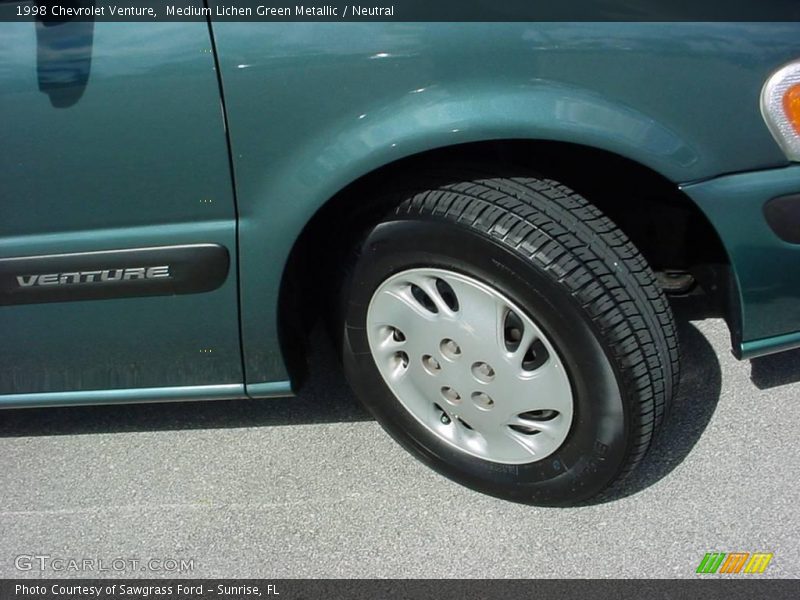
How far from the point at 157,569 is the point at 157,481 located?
0.97 feet

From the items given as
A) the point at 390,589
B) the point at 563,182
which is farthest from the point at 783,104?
the point at 390,589

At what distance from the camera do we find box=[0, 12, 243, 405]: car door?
1.56 m

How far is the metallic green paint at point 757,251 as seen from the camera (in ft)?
5.32

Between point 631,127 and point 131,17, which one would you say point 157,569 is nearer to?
point 131,17

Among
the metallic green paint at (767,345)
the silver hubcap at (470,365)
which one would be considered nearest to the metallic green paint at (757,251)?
the metallic green paint at (767,345)

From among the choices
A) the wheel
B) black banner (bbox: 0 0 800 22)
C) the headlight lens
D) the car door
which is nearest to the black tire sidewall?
the wheel

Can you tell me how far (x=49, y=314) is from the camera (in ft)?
6.02

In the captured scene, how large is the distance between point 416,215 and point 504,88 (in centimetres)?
34

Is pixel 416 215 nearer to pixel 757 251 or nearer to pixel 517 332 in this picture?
pixel 517 332

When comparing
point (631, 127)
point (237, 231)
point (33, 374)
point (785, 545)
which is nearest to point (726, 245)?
point (631, 127)

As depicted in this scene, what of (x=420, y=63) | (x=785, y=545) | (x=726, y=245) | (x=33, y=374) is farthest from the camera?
(x=33, y=374)

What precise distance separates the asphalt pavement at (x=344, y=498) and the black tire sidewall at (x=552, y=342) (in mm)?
95

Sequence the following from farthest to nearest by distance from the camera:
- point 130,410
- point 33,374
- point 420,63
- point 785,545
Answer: point 130,410
point 33,374
point 785,545
point 420,63
